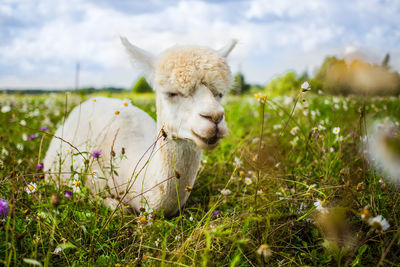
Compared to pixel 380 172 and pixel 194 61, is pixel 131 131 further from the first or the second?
pixel 380 172

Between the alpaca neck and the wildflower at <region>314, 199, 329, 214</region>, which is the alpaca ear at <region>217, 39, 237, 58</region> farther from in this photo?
the wildflower at <region>314, 199, 329, 214</region>

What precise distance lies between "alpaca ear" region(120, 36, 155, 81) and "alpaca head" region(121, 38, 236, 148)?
24cm

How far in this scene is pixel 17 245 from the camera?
1553mm

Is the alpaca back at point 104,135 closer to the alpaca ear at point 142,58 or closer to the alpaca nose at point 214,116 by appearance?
the alpaca ear at point 142,58

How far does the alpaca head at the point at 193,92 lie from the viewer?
1.71m

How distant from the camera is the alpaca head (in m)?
1.71

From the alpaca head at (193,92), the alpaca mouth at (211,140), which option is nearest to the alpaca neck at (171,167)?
the alpaca head at (193,92)

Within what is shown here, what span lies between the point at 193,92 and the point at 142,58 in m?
0.64

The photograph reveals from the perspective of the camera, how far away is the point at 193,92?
182 cm

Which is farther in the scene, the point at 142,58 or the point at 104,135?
the point at 104,135

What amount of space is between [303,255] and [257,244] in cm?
29

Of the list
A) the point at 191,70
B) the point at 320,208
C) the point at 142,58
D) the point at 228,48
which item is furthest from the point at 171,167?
the point at 228,48

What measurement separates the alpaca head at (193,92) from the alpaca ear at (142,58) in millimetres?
236

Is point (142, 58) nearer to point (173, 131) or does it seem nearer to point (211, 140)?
point (173, 131)
